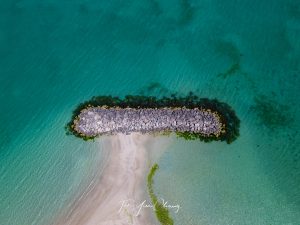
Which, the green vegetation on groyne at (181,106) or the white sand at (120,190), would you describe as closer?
the white sand at (120,190)

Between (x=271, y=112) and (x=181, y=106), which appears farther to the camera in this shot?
(x=271, y=112)

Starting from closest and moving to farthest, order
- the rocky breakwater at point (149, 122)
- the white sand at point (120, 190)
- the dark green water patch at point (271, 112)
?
the white sand at point (120, 190) < the rocky breakwater at point (149, 122) < the dark green water patch at point (271, 112)

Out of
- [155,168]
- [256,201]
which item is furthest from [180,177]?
[256,201]

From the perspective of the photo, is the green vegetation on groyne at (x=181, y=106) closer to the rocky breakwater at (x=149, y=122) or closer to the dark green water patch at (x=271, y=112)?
the rocky breakwater at (x=149, y=122)

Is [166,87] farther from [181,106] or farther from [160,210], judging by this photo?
[160,210]

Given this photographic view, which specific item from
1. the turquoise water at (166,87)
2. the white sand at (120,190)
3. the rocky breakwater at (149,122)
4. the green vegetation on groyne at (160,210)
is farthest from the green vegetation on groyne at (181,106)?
the green vegetation on groyne at (160,210)

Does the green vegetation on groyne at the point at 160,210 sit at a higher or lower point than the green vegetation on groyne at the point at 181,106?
lower

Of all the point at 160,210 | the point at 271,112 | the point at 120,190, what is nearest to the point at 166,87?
the point at 271,112
